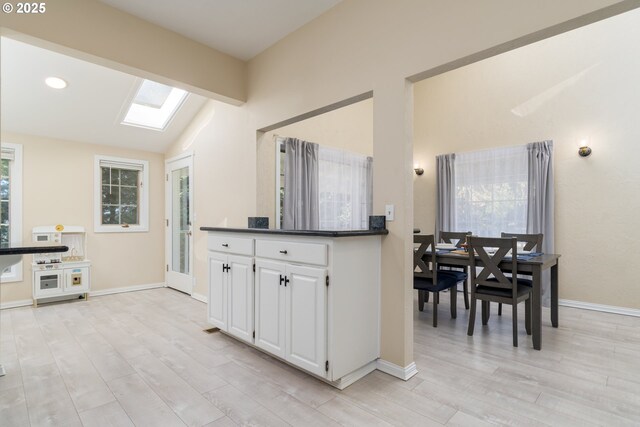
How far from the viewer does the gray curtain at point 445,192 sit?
16.8 feet

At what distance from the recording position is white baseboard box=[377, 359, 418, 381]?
2209 mm

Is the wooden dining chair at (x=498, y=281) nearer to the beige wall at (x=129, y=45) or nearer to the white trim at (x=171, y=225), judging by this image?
the beige wall at (x=129, y=45)

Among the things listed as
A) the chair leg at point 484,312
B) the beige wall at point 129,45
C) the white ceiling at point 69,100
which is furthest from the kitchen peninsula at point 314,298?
the white ceiling at point 69,100

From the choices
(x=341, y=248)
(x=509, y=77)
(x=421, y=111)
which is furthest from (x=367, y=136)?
(x=341, y=248)

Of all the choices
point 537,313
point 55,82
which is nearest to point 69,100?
point 55,82

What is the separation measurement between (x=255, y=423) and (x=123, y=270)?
4.09 m

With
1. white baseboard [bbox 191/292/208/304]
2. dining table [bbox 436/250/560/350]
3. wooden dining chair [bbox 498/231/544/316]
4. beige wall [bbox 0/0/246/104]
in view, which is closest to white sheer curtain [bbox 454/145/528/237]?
wooden dining chair [bbox 498/231/544/316]

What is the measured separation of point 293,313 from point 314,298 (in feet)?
0.79

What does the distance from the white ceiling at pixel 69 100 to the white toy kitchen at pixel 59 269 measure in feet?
4.18

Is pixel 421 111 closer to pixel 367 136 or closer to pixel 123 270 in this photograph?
pixel 367 136

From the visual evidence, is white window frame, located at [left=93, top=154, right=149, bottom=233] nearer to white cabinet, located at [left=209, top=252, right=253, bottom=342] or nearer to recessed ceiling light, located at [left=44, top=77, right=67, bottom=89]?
recessed ceiling light, located at [left=44, top=77, right=67, bottom=89]

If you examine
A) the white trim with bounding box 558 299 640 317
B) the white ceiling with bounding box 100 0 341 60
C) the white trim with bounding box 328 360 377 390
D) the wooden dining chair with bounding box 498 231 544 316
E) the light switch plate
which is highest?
the white ceiling with bounding box 100 0 341 60

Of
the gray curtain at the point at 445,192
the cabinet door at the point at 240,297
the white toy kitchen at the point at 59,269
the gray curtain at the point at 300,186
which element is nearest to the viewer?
the cabinet door at the point at 240,297

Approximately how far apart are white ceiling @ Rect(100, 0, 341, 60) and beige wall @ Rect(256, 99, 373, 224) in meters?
0.98
